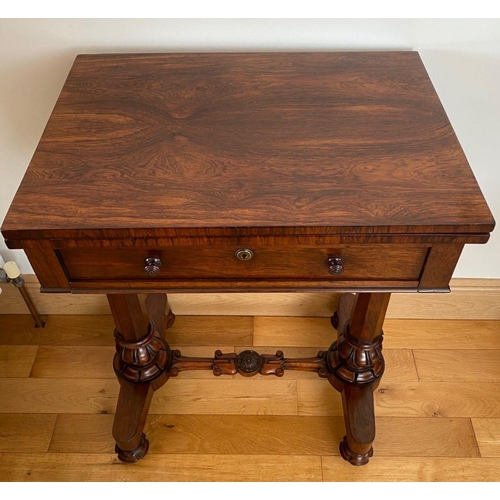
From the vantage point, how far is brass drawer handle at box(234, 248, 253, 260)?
2.76 feet

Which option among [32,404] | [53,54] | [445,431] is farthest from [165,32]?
[445,431]

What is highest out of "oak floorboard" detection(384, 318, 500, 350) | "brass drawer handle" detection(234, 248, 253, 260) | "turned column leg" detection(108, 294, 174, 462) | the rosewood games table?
the rosewood games table

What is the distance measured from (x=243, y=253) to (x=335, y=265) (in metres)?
0.15

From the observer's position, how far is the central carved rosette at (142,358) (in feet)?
4.38

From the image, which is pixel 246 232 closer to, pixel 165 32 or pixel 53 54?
pixel 165 32

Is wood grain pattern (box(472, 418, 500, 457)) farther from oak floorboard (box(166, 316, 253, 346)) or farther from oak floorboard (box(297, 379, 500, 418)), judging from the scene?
oak floorboard (box(166, 316, 253, 346))

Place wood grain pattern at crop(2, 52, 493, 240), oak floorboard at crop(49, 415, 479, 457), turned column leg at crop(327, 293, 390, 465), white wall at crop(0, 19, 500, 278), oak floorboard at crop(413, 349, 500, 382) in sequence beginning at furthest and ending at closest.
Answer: oak floorboard at crop(413, 349, 500, 382), oak floorboard at crop(49, 415, 479, 457), turned column leg at crop(327, 293, 390, 465), white wall at crop(0, 19, 500, 278), wood grain pattern at crop(2, 52, 493, 240)

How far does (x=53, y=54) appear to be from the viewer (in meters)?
1.13

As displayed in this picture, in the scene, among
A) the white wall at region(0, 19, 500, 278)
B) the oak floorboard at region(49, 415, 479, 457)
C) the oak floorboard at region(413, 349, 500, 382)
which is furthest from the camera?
the oak floorboard at region(413, 349, 500, 382)

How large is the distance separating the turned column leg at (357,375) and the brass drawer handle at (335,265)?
0.39 m

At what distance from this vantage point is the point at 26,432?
4.66 ft

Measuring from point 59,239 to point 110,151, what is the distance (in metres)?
0.18

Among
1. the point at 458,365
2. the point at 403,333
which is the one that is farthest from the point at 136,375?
the point at 458,365

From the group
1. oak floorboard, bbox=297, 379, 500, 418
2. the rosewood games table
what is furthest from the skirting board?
the rosewood games table
